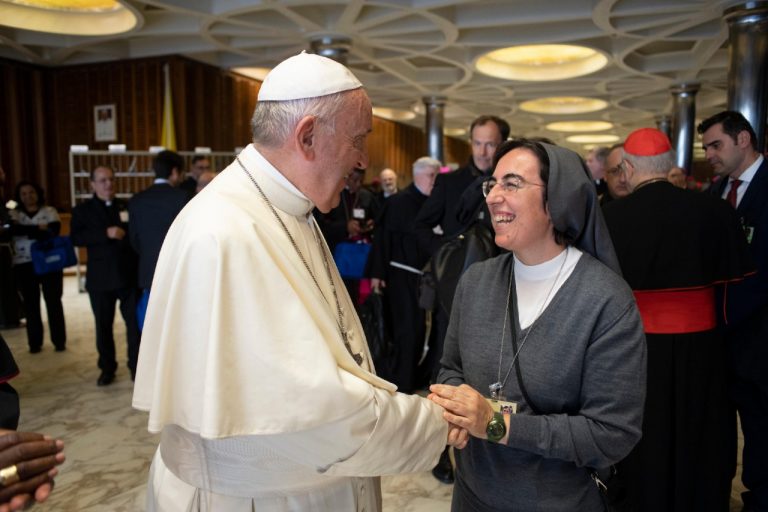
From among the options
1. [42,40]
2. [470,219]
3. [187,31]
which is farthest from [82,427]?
[42,40]

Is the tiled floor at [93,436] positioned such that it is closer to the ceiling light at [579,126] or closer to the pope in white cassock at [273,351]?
the pope in white cassock at [273,351]

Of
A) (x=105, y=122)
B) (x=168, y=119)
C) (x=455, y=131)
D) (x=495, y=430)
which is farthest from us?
(x=455, y=131)

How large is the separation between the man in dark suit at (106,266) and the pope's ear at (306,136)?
435 centimetres

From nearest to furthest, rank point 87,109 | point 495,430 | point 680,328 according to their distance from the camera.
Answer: point 495,430
point 680,328
point 87,109

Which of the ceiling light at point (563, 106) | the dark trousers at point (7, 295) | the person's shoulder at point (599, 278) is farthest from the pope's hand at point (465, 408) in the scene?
the ceiling light at point (563, 106)

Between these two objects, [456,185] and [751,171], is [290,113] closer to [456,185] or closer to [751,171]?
[456,185]

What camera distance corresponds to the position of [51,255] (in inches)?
241

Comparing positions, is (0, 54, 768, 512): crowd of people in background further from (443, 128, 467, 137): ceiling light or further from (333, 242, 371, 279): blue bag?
(443, 128, 467, 137): ceiling light

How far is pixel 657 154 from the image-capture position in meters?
2.65

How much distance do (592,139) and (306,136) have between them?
24.9 meters

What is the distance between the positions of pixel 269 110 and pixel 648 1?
7.41m

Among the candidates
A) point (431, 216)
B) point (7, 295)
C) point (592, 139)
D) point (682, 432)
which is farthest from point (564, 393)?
point (592, 139)

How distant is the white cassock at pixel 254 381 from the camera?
3.75 feet

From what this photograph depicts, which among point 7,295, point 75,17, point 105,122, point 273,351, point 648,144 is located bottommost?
point 7,295
